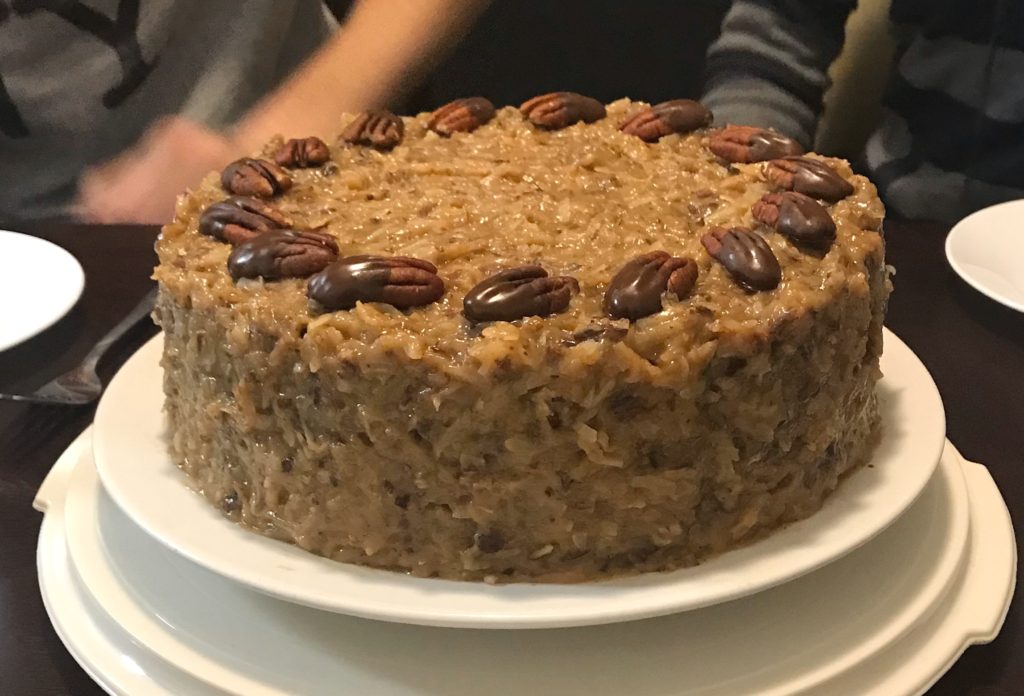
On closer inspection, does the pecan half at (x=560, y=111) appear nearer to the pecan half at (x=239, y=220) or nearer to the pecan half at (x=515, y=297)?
the pecan half at (x=239, y=220)

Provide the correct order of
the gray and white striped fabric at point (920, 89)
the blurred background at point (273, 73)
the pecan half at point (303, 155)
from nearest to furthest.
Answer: the pecan half at point (303, 155) < the gray and white striped fabric at point (920, 89) < the blurred background at point (273, 73)

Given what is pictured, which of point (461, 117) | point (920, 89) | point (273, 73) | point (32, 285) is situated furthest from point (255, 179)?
point (920, 89)

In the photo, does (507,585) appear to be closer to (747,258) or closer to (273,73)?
(747,258)

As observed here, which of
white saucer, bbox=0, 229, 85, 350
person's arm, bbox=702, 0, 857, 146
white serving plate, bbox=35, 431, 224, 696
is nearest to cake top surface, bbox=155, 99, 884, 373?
white serving plate, bbox=35, 431, 224, 696

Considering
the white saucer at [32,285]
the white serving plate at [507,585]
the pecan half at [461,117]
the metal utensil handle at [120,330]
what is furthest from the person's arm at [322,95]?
the white serving plate at [507,585]

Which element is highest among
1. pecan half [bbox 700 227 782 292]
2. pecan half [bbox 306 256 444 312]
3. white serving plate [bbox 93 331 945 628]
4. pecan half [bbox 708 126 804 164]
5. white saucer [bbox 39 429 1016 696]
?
pecan half [bbox 700 227 782 292]

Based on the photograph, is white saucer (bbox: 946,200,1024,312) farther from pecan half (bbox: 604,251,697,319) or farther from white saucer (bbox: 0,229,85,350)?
white saucer (bbox: 0,229,85,350)
